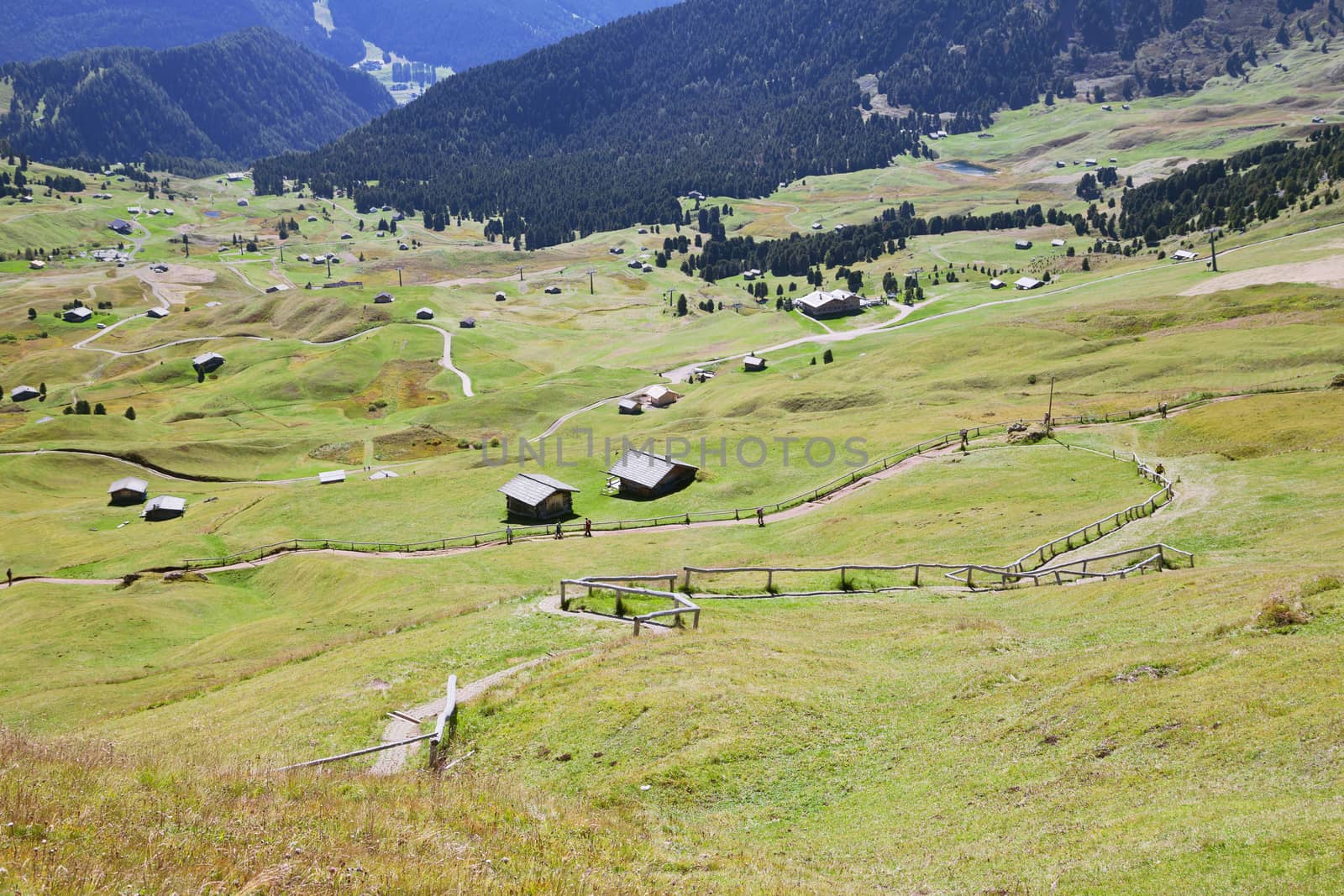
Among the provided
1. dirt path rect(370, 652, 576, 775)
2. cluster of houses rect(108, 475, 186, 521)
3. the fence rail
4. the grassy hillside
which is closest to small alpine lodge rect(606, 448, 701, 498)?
the grassy hillside

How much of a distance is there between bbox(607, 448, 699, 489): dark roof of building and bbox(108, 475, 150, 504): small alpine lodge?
53517 millimetres

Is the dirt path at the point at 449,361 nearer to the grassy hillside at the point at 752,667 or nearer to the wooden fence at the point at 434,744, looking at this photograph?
the grassy hillside at the point at 752,667

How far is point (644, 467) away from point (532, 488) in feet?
33.4

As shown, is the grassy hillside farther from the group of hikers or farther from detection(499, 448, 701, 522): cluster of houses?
detection(499, 448, 701, 522): cluster of houses

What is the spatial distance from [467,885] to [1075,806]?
10673mm

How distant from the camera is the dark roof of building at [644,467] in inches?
3076

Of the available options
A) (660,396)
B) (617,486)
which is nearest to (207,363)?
(660,396)

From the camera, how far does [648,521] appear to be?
227 feet

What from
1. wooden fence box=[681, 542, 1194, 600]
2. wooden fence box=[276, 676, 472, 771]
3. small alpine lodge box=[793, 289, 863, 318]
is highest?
small alpine lodge box=[793, 289, 863, 318]

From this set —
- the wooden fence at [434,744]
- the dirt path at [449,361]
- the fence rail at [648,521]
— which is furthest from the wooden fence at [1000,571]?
the dirt path at [449,361]

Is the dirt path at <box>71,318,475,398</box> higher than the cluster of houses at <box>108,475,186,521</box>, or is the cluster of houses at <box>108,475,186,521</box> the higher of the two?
the dirt path at <box>71,318,475,398</box>

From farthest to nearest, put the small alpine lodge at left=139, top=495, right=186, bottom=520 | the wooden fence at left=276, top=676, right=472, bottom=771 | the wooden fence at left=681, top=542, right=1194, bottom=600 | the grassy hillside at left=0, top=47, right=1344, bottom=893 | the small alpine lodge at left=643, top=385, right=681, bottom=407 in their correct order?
the small alpine lodge at left=643, top=385, right=681, bottom=407
the small alpine lodge at left=139, top=495, right=186, bottom=520
the wooden fence at left=681, top=542, right=1194, bottom=600
the wooden fence at left=276, top=676, right=472, bottom=771
the grassy hillside at left=0, top=47, right=1344, bottom=893

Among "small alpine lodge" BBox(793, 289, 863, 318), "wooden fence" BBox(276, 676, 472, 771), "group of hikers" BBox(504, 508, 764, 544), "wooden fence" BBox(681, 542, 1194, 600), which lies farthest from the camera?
"small alpine lodge" BBox(793, 289, 863, 318)

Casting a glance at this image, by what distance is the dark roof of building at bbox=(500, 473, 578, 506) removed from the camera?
7562 centimetres
